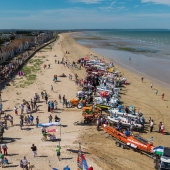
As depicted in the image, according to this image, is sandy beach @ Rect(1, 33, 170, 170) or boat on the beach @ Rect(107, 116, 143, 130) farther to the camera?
boat on the beach @ Rect(107, 116, 143, 130)

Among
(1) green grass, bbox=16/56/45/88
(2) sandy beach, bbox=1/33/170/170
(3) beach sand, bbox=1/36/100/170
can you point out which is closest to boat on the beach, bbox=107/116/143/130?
(2) sandy beach, bbox=1/33/170/170

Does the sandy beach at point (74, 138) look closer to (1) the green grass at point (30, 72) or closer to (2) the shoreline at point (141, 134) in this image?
(2) the shoreline at point (141, 134)

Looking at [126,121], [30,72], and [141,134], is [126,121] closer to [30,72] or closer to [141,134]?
[141,134]

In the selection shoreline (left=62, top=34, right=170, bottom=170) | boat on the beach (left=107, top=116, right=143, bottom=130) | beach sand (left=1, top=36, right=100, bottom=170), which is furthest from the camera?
boat on the beach (left=107, top=116, right=143, bottom=130)

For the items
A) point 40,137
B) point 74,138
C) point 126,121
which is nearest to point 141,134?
point 126,121

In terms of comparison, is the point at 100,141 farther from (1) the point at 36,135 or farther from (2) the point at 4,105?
(2) the point at 4,105

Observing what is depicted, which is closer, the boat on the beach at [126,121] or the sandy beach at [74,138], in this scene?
the sandy beach at [74,138]

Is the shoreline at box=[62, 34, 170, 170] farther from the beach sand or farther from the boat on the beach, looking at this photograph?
the beach sand

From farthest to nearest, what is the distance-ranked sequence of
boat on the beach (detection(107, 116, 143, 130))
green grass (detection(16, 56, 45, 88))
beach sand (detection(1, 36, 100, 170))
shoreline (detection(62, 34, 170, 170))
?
green grass (detection(16, 56, 45, 88))
boat on the beach (detection(107, 116, 143, 130))
shoreline (detection(62, 34, 170, 170))
beach sand (detection(1, 36, 100, 170))

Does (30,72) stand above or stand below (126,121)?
above

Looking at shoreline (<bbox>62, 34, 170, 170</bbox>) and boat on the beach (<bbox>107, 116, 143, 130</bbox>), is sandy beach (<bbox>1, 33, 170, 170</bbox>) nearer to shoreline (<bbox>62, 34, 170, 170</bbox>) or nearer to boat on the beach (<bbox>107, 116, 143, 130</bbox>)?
shoreline (<bbox>62, 34, 170, 170</bbox>)

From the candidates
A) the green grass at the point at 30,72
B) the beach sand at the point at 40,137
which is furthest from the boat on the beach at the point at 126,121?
the green grass at the point at 30,72

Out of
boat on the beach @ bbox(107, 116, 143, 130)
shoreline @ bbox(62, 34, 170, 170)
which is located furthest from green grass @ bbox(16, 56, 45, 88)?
boat on the beach @ bbox(107, 116, 143, 130)

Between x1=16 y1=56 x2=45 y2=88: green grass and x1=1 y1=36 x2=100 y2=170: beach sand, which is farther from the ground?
x1=16 y1=56 x2=45 y2=88: green grass
